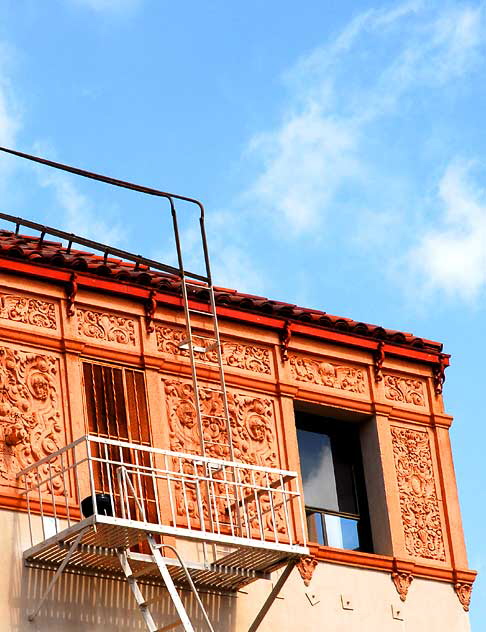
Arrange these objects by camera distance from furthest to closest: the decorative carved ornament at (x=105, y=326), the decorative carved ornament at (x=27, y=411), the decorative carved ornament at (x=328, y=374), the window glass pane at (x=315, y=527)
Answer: the decorative carved ornament at (x=328, y=374) < the window glass pane at (x=315, y=527) < the decorative carved ornament at (x=105, y=326) < the decorative carved ornament at (x=27, y=411)

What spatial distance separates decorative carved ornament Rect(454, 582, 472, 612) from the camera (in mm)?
23047

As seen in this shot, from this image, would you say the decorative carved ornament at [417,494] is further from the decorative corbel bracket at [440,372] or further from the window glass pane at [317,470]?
the window glass pane at [317,470]

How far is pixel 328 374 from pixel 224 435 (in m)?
1.92

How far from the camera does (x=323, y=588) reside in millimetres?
21984

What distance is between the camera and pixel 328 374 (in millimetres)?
23438

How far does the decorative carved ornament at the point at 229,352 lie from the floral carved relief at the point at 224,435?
0.38 m

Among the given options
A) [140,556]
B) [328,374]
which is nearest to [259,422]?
[328,374]

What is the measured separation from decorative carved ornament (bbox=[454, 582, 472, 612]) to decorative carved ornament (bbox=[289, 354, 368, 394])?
2654mm

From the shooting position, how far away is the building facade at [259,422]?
67.6 feet

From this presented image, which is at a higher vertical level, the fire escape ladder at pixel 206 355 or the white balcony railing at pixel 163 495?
the fire escape ladder at pixel 206 355

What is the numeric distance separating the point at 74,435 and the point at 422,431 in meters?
5.06

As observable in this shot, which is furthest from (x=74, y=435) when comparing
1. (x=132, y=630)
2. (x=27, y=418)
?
(x=132, y=630)

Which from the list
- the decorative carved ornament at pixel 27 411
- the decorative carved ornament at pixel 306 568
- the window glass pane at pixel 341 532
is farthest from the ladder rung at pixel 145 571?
the window glass pane at pixel 341 532

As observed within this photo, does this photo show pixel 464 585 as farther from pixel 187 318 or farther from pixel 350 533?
pixel 187 318
